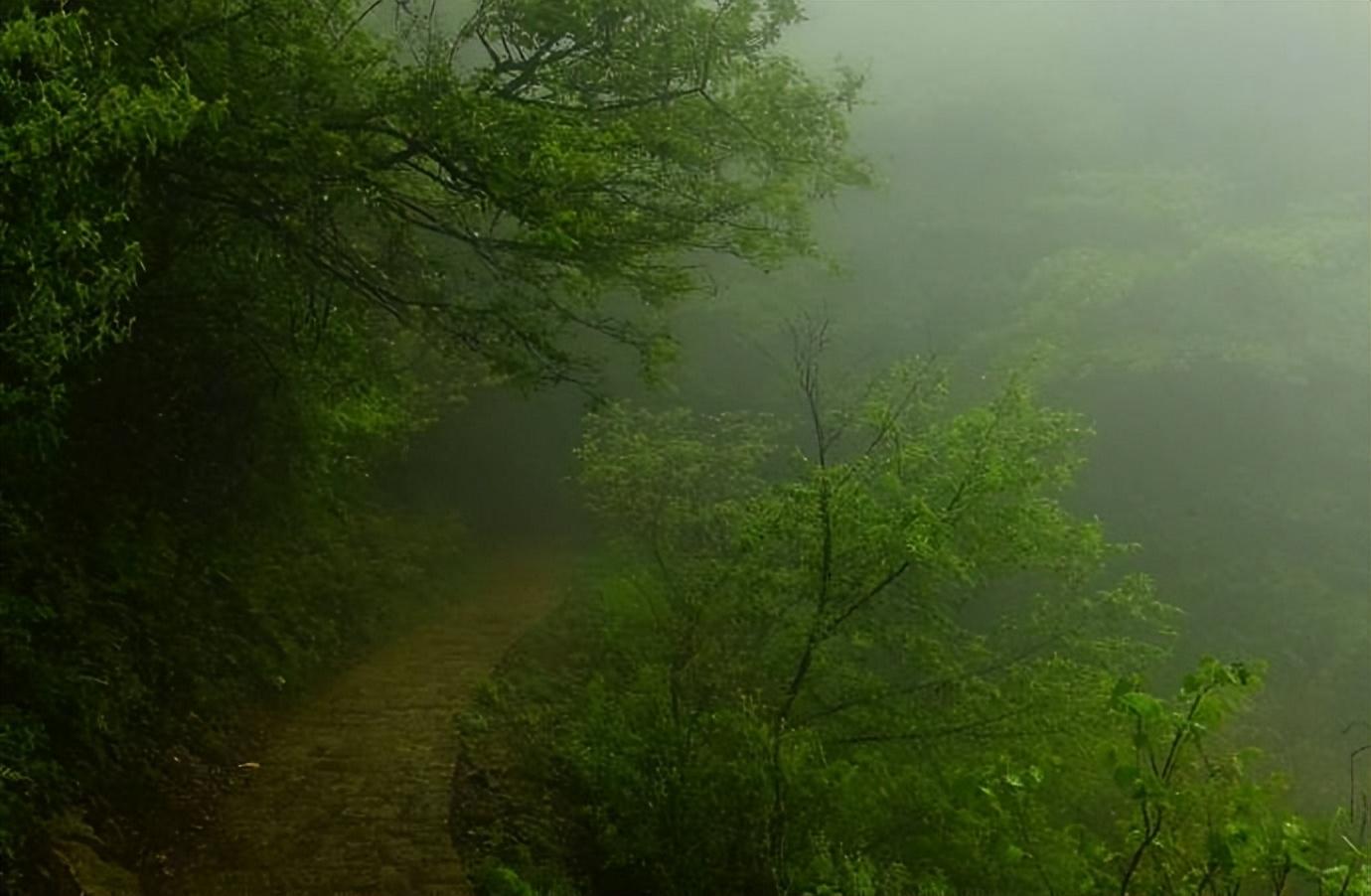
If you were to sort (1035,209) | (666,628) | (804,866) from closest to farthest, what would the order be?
1. (804,866)
2. (666,628)
3. (1035,209)

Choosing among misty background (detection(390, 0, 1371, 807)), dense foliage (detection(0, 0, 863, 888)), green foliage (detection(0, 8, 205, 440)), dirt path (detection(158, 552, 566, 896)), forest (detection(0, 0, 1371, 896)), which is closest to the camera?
green foliage (detection(0, 8, 205, 440))

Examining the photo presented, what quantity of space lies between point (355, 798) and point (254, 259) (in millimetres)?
3469

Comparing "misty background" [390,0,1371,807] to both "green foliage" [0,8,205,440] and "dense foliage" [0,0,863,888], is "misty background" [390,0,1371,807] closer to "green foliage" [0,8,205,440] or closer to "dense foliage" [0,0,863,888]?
"dense foliage" [0,0,863,888]

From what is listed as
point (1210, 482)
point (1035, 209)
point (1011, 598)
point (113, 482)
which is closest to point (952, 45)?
point (1035, 209)

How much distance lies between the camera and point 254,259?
293 inches

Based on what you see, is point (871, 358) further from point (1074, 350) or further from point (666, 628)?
point (666, 628)

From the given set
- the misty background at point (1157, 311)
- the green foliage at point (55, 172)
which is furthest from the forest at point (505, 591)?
the misty background at point (1157, 311)

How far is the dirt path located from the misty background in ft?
26.3

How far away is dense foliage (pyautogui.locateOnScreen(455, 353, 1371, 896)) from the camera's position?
19.9 feet

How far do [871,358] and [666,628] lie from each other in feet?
41.8

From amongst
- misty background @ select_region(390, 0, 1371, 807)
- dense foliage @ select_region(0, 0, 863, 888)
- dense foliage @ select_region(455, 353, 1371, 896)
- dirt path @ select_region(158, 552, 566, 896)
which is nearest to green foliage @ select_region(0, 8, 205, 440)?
dense foliage @ select_region(0, 0, 863, 888)

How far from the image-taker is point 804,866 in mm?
5961

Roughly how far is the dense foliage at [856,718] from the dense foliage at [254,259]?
75.3 inches

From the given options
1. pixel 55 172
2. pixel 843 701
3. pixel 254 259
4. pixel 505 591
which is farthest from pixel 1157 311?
pixel 55 172
